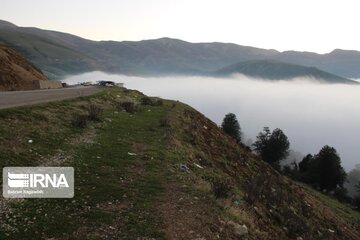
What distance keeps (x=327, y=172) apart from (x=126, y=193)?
86.7m

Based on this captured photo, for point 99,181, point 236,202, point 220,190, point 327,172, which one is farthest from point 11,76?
point 327,172

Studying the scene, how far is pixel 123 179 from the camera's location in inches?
579

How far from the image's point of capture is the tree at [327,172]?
298ft

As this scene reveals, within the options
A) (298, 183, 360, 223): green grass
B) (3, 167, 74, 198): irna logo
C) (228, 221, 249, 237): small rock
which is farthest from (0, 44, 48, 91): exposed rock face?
(228, 221, 249, 237): small rock

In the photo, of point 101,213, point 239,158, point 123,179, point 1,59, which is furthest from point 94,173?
point 1,59

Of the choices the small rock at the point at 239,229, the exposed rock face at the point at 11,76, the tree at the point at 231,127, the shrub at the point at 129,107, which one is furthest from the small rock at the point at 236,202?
the tree at the point at 231,127

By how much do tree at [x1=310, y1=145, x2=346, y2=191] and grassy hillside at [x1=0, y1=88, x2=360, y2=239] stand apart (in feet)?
228

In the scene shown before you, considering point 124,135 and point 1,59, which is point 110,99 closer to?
point 124,135

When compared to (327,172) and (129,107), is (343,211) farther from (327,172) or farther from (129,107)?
(327,172)

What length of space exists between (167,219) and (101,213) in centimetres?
200

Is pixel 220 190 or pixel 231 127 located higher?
pixel 220 190

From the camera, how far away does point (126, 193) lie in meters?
13.2

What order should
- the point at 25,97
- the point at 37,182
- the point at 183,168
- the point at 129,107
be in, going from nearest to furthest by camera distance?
the point at 37,182, the point at 183,168, the point at 25,97, the point at 129,107

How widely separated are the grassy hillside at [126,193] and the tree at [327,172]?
69438 mm
